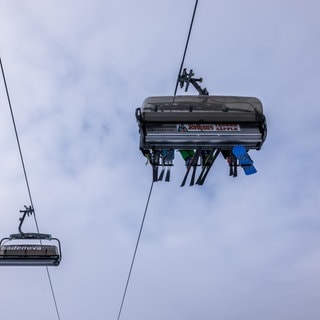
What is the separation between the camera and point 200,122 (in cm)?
570

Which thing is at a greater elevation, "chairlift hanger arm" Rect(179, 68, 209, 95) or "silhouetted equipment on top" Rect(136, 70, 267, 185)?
"chairlift hanger arm" Rect(179, 68, 209, 95)

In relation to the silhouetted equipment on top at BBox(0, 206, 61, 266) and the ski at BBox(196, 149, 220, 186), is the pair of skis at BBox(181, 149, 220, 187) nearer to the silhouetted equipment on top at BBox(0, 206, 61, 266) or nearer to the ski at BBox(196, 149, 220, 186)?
the ski at BBox(196, 149, 220, 186)

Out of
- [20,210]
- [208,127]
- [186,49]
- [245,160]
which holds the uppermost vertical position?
[20,210]

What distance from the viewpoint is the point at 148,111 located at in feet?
18.9

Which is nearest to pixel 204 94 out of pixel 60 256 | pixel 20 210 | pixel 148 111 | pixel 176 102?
pixel 176 102

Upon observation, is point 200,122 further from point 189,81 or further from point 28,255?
point 28,255

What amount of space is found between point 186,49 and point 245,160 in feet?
5.56

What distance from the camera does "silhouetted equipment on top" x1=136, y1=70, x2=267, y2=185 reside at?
566cm

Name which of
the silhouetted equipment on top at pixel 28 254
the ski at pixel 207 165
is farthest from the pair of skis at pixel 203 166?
the silhouetted equipment on top at pixel 28 254

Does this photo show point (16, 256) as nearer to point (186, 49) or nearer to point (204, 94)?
point (204, 94)

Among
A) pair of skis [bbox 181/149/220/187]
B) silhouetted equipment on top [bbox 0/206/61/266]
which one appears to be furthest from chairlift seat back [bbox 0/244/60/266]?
pair of skis [bbox 181/149/220/187]

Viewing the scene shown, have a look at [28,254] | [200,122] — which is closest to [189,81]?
[200,122]

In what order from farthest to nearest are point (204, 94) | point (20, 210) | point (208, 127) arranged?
point (20, 210), point (204, 94), point (208, 127)

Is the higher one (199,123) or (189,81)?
(189,81)
